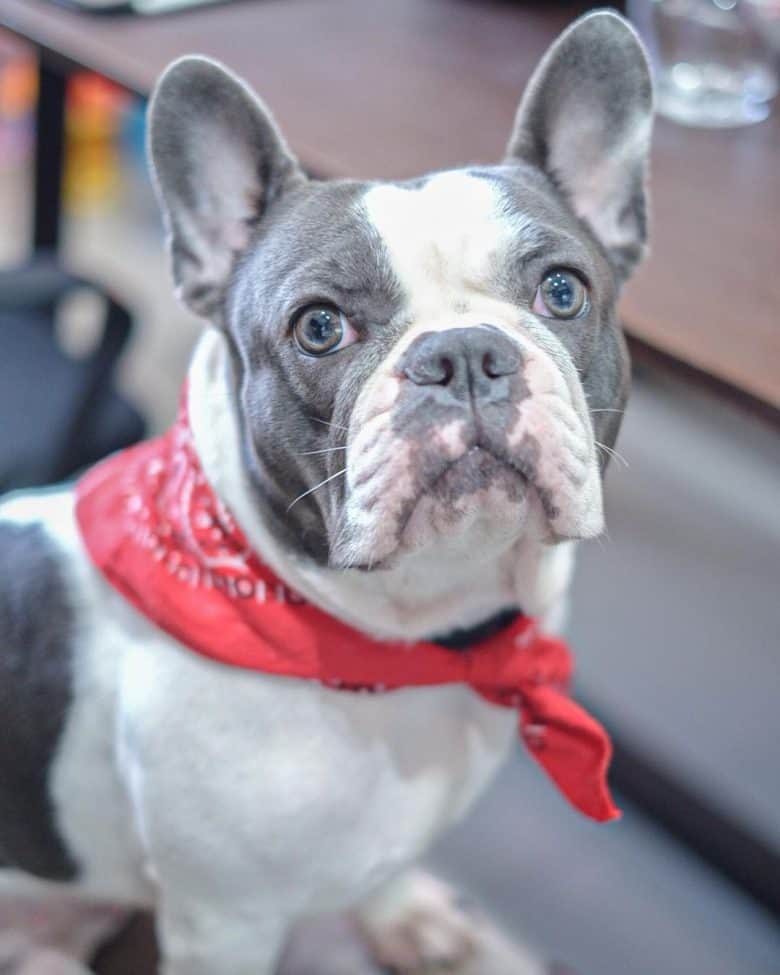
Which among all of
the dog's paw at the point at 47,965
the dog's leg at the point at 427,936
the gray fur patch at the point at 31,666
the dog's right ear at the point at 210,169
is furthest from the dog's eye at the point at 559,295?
the dog's paw at the point at 47,965

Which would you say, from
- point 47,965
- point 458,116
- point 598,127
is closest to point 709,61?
point 458,116

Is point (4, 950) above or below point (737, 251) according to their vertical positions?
below

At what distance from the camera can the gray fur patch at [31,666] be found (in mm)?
1135

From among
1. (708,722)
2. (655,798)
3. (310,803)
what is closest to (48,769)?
(310,803)

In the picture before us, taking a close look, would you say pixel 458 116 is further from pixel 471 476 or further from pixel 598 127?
pixel 471 476

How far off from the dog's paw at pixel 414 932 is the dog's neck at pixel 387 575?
60cm

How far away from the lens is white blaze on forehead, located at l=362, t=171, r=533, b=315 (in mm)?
975

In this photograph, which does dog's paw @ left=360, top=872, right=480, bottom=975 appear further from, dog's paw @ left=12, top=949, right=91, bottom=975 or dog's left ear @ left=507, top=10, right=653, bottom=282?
dog's left ear @ left=507, top=10, right=653, bottom=282

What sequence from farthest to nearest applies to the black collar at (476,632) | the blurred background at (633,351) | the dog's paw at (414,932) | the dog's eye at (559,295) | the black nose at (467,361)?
the dog's paw at (414,932) → the blurred background at (633,351) → the black collar at (476,632) → the dog's eye at (559,295) → the black nose at (467,361)

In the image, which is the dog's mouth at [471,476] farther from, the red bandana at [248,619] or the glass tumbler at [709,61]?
the glass tumbler at [709,61]

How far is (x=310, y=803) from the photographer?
1085 mm

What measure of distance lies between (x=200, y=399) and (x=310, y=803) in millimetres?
377

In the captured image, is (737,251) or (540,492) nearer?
(540,492)

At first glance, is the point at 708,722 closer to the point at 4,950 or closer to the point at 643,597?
the point at 643,597
